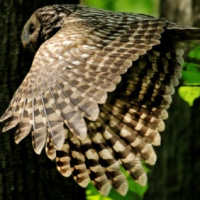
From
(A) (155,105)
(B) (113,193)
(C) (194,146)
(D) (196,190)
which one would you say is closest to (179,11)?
(C) (194,146)

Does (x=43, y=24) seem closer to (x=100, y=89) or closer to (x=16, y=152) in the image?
(x=16, y=152)

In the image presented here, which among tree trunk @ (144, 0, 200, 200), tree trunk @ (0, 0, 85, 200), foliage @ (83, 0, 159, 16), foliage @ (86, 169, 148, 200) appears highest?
tree trunk @ (0, 0, 85, 200)

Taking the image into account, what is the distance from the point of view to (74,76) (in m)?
4.78

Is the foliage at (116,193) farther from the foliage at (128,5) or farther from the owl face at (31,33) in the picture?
the foliage at (128,5)

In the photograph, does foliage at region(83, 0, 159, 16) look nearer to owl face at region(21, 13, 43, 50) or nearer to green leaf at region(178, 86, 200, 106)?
owl face at region(21, 13, 43, 50)

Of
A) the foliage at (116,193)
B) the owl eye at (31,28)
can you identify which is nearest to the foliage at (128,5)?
the owl eye at (31,28)

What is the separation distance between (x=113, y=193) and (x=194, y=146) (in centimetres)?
244

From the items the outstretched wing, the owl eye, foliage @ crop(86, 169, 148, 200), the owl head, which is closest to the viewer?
the outstretched wing

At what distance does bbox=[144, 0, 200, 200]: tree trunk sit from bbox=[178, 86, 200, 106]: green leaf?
93.9 inches

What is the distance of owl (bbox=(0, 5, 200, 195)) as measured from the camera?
184 inches

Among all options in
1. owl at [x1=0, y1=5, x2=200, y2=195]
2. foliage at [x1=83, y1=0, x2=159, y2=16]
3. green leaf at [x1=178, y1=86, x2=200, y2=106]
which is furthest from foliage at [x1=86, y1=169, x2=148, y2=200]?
foliage at [x1=83, y1=0, x2=159, y2=16]

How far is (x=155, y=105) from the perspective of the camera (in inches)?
208

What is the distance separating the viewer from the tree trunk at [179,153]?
745cm

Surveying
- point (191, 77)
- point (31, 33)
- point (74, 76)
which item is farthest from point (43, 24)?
point (191, 77)
